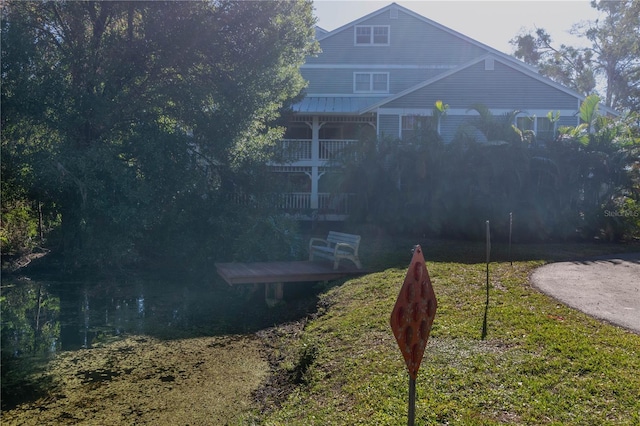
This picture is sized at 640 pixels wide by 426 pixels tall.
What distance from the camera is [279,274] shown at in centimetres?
1098

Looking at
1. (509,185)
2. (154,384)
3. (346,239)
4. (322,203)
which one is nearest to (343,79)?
(322,203)

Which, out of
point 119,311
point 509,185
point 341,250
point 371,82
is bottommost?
point 119,311

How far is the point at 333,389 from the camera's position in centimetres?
594

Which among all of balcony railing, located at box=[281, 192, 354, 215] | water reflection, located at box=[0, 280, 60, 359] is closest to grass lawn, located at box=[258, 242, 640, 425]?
water reflection, located at box=[0, 280, 60, 359]

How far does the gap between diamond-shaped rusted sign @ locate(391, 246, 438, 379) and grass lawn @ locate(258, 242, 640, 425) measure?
59.4 inches

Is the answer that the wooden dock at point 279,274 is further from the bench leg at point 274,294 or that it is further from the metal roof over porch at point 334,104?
the metal roof over porch at point 334,104

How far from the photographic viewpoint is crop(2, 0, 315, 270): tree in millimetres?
12750

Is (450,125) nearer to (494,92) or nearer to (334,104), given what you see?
(494,92)

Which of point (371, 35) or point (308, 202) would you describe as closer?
point (308, 202)

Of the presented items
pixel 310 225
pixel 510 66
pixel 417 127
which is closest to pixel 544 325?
pixel 417 127

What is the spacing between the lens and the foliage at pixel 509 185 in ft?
51.3

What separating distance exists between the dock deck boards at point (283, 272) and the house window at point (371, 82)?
601 inches

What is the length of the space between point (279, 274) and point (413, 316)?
759cm

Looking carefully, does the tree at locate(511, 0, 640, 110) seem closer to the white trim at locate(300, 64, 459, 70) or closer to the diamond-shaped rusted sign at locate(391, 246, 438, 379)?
the white trim at locate(300, 64, 459, 70)
